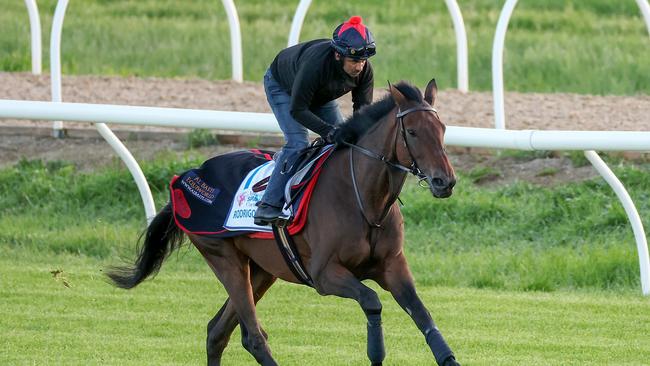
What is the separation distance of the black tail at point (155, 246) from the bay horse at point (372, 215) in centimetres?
81

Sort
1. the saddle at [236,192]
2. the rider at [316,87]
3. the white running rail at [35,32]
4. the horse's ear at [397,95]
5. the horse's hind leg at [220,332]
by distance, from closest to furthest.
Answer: the horse's ear at [397,95] < the rider at [316,87] < the saddle at [236,192] < the horse's hind leg at [220,332] < the white running rail at [35,32]

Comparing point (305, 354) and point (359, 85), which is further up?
point (359, 85)

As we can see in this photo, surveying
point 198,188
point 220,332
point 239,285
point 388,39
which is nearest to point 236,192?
point 198,188

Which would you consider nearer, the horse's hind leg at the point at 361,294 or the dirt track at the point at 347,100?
the horse's hind leg at the point at 361,294

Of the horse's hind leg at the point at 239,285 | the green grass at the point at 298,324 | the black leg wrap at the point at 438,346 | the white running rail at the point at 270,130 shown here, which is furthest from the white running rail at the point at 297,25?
the black leg wrap at the point at 438,346

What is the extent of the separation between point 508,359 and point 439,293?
1.54 m

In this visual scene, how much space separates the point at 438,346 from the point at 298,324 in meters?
2.04

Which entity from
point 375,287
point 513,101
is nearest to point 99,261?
point 375,287

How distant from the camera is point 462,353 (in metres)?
7.03

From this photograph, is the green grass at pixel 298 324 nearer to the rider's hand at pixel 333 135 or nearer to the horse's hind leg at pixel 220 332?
the horse's hind leg at pixel 220 332

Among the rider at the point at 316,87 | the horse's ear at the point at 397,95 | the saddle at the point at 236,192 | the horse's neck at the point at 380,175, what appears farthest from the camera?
the saddle at the point at 236,192

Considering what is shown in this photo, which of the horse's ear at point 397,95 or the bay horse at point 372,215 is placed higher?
the horse's ear at point 397,95

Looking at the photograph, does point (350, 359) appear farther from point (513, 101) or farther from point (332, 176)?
point (513, 101)

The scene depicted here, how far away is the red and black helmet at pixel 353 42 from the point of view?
6250 millimetres
